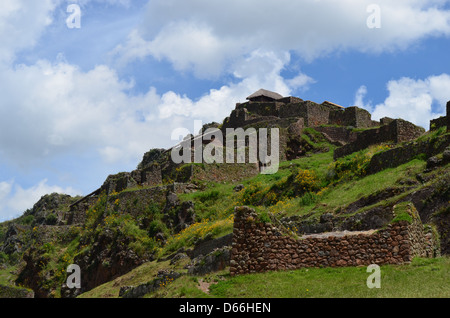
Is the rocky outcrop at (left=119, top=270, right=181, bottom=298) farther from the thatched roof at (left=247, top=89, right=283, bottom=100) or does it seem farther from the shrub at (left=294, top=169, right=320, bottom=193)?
the thatched roof at (left=247, top=89, right=283, bottom=100)

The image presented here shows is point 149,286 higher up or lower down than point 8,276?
lower down

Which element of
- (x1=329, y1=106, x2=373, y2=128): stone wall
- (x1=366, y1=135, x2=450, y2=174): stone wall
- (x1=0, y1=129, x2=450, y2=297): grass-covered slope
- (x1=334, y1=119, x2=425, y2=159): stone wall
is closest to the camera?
(x1=0, y1=129, x2=450, y2=297): grass-covered slope

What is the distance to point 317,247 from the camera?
16.2 m

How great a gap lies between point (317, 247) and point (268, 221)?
1542 mm

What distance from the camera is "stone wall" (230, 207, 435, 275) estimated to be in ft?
50.8

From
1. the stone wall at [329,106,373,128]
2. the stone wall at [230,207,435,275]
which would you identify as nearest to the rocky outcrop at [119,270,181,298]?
the stone wall at [230,207,435,275]

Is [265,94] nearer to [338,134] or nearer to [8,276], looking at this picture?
[338,134]

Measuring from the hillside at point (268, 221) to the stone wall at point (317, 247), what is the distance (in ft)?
0.11

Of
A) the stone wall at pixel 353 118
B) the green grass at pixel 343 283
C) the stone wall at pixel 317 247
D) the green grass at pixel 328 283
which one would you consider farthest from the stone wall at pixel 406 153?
the stone wall at pixel 353 118

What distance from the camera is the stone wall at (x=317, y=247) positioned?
15.5 metres

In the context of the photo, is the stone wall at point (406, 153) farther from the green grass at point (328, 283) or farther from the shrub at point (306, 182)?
the green grass at point (328, 283)

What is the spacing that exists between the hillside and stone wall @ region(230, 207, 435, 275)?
3 centimetres

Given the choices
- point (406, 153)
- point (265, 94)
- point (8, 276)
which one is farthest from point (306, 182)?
point (265, 94)
